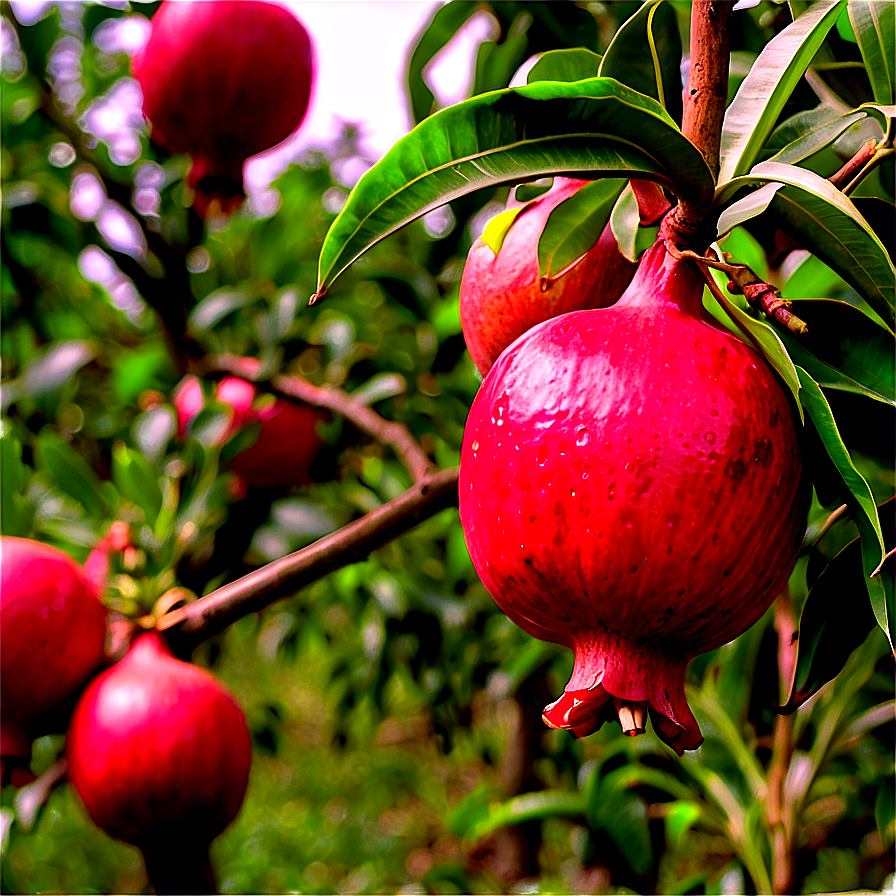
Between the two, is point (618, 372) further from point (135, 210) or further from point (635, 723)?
point (135, 210)

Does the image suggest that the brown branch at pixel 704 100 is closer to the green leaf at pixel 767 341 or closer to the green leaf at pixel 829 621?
the green leaf at pixel 767 341

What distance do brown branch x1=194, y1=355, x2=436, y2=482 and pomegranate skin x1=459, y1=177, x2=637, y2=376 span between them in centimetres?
30

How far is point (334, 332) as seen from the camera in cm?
115

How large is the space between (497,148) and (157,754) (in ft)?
1.71

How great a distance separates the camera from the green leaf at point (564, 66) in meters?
0.45

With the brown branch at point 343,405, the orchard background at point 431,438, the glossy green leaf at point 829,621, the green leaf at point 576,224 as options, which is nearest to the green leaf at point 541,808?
the orchard background at point 431,438

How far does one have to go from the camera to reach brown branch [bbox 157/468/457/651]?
60 centimetres

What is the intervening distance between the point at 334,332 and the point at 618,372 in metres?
0.86

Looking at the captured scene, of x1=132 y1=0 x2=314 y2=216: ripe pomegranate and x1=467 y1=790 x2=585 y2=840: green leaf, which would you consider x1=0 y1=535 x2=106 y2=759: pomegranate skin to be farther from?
x1=467 y1=790 x2=585 y2=840: green leaf

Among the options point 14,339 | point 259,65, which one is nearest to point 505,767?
point 14,339

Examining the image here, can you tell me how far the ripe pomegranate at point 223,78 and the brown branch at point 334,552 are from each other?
1.08 ft

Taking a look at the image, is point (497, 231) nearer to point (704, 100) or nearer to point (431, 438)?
point (704, 100)

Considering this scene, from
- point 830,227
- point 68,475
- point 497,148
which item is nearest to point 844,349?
point 830,227

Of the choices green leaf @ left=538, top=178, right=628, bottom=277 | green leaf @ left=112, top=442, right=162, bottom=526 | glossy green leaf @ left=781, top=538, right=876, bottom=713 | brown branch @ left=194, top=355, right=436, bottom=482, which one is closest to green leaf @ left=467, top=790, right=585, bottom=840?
brown branch @ left=194, top=355, right=436, bottom=482
